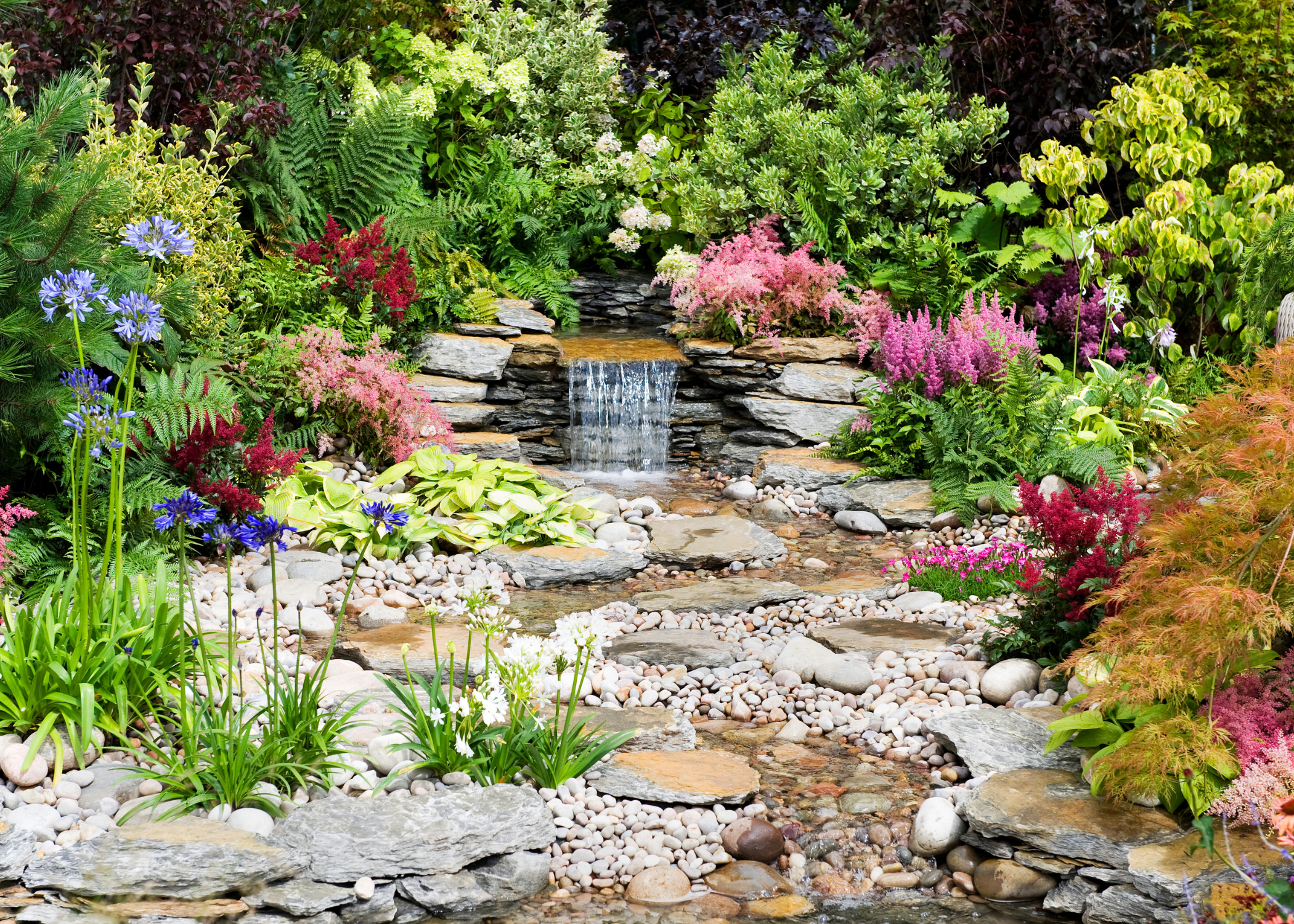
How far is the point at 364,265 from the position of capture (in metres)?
7.08

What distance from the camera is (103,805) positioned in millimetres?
2992

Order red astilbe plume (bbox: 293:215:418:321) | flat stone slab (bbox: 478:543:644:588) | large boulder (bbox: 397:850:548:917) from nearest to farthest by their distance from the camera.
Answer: large boulder (bbox: 397:850:548:917)
flat stone slab (bbox: 478:543:644:588)
red astilbe plume (bbox: 293:215:418:321)

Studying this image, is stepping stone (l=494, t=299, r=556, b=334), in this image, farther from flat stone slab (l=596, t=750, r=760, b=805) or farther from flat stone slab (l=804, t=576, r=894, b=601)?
flat stone slab (l=596, t=750, r=760, b=805)

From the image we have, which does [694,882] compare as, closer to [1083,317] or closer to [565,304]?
[1083,317]

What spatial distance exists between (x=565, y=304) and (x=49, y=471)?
197 inches

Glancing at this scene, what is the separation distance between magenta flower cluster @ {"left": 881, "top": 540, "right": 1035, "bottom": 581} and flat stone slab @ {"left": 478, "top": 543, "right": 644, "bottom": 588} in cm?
129

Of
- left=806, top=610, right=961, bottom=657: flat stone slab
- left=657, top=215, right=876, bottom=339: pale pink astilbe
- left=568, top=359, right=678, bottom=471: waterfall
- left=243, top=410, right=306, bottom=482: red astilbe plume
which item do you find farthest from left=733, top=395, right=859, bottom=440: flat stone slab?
left=243, top=410, right=306, bottom=482: red astilbe plume

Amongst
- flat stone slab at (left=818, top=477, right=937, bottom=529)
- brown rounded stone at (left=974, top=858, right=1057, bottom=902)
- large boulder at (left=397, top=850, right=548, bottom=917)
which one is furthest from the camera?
flat stone slab at (left=818, top=477, right=937, bottom=529)

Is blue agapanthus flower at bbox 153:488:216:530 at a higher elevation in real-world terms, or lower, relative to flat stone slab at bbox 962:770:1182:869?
higher

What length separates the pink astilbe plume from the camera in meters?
7.89

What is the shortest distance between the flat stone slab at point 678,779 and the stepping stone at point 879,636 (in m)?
1.12

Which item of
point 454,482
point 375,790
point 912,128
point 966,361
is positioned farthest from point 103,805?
point 912,128

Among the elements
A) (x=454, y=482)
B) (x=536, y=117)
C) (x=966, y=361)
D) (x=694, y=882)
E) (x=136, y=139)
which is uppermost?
(x=536, y=117)

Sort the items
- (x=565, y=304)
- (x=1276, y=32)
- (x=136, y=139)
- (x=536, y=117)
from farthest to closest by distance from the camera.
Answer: (x=536, y=117), (x=565, y=304), (x=1276, y=32), (x=136, y=139)
